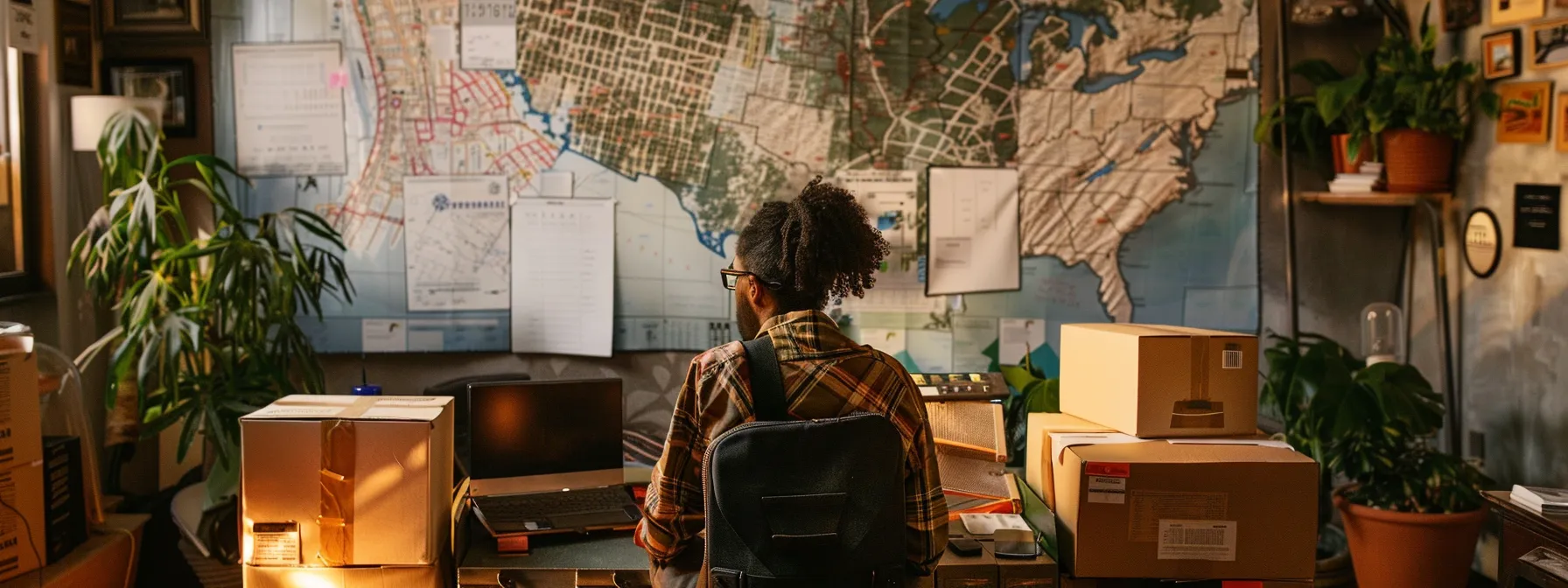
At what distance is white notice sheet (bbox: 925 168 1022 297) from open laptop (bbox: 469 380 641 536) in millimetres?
1577

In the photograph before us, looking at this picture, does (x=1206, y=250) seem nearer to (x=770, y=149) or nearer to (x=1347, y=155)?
(x=1347, y=155)

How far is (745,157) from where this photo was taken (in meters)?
3.96

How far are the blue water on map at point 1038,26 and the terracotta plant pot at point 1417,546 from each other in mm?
1671

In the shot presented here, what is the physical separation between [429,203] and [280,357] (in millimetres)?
693

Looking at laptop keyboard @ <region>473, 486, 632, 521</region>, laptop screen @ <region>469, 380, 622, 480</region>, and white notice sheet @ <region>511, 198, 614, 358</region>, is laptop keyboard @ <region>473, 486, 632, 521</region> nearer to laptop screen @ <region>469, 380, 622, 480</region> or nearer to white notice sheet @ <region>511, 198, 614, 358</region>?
laptop screen @ <region>469, 380, 622, 480</region>

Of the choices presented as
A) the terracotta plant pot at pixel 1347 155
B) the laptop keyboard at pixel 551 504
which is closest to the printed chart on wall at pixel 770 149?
the terracotta plant pot at pixel 1347 155

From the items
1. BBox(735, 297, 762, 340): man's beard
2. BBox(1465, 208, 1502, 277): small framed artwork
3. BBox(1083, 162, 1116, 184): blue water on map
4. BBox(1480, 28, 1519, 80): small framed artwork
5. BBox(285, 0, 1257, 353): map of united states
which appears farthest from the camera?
BBox(1083, 162, 1116, 184): blue water on map

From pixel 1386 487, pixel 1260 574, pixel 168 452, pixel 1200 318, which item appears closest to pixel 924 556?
pixel 1260 574

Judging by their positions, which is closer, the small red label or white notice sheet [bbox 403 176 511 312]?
the small red label

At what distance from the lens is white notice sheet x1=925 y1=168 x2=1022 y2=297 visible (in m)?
3.99

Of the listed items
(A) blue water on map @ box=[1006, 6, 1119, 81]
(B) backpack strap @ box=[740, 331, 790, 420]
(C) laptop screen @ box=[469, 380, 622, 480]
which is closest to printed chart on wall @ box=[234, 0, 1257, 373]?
(A) blue water on map @ box=[1006, 6, 1119, 81]

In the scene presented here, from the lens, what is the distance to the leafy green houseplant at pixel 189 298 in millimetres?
3308

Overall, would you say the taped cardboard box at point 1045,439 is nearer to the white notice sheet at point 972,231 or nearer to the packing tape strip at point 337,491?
the white notice sheet at point 972,231

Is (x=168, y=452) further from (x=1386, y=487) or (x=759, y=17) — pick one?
(x=1386, y=487)
